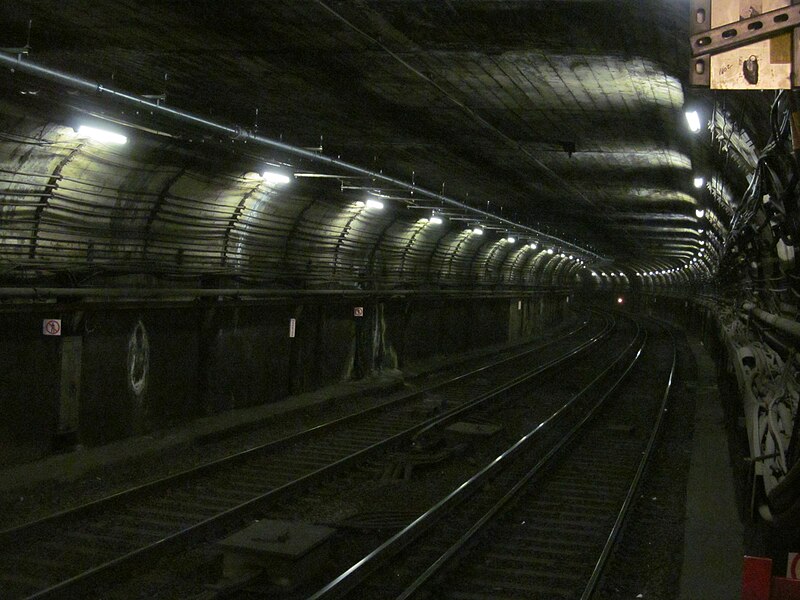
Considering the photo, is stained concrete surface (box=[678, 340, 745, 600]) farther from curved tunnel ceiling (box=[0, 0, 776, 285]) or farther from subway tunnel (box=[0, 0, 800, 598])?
curved tunnel ceiling (box=[0, 0, 776, 285])

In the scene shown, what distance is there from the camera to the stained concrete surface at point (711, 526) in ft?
22.7

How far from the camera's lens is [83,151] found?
9.72m

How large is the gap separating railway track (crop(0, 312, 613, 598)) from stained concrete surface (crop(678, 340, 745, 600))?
4122mm

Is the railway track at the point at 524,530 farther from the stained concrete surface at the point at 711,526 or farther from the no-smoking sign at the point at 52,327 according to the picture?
the no-smoking sign at the point at 52,327

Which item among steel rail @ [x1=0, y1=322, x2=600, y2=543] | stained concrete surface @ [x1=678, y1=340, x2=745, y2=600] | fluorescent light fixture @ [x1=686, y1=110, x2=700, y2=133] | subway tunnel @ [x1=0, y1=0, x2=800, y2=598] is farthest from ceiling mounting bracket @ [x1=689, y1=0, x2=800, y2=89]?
fluorescent light fixture @ [x1=686, y1=110, x2=700, y2=133]

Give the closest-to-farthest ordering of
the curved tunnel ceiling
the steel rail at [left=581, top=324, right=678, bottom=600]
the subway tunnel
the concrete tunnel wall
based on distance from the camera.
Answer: the steel rail at [left=581, top=324, right=678, bottom=600], the subway tunnel, the curved tunnel ceiling, the concrete tunnel wall

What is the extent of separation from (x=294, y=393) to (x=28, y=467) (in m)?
7.16

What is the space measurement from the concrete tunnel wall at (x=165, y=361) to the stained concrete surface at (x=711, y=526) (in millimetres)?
7109

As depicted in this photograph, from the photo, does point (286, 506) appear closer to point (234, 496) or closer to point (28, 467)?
point (234, 496)

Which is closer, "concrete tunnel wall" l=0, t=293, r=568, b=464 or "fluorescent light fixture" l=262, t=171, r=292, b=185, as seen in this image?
"concrete tunnel wall" l=0, t=293, r=568, b=464

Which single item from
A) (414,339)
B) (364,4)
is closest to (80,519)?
(364,4)

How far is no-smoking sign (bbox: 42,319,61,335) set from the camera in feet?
32.5

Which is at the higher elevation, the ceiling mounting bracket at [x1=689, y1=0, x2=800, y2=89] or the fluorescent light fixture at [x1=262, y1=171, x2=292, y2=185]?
the fluorescent light fixture at [x1=262, y1=171, x2=292, y2=185]

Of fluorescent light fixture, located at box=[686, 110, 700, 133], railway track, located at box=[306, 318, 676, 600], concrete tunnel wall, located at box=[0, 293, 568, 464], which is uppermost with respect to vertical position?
fluorescent light fixture, located at box=[686, 110, 700, 133]
